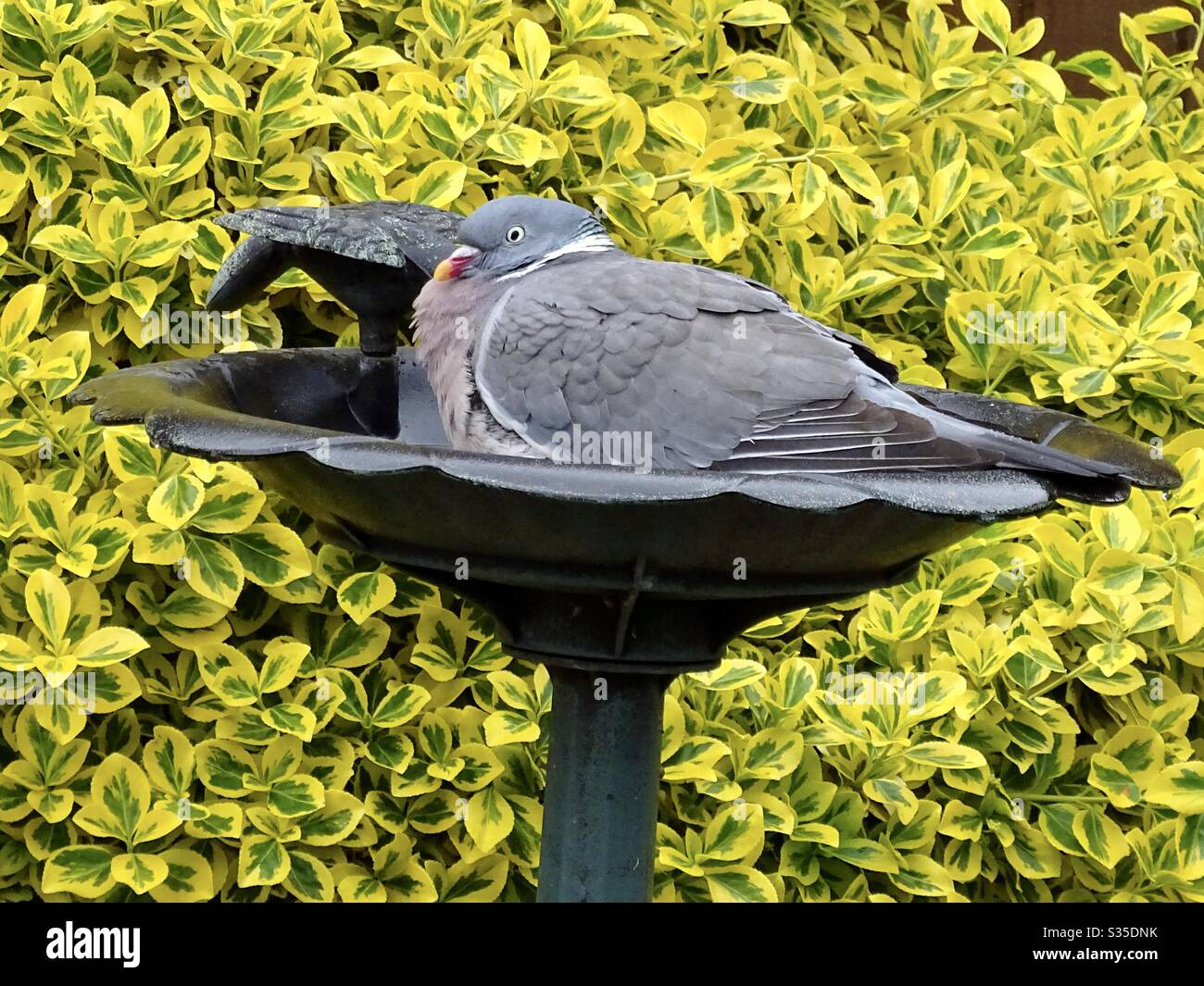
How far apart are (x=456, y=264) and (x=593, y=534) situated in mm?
763

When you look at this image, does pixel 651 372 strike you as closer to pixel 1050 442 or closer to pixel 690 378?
pixel 690 378

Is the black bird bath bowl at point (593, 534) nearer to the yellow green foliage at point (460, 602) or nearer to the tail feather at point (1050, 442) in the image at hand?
the tail feather at point (1050, 442)

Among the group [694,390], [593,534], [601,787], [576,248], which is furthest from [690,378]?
[601,787]

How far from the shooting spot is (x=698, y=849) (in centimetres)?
279

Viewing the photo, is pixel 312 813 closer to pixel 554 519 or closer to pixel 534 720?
pixel 534 720

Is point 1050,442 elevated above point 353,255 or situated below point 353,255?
below

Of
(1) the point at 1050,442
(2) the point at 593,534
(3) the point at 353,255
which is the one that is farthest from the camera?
(3) the point at 353,255

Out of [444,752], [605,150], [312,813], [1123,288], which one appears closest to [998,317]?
[1123,288]

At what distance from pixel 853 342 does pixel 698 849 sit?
1.13 meters

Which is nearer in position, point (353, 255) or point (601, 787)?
point (601, 787)

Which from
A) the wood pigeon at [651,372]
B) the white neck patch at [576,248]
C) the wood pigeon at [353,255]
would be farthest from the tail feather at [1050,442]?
the wood pigeon at [353,255]

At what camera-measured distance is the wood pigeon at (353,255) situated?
7.52 feet

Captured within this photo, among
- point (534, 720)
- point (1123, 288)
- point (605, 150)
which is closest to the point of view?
point (534, 720)

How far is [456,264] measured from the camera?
2.29 metres
